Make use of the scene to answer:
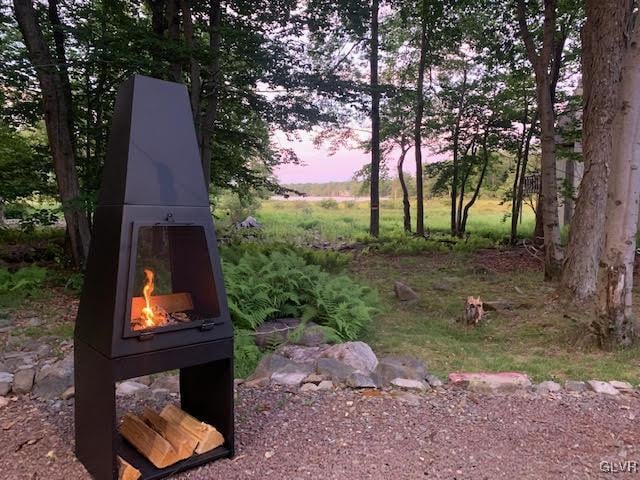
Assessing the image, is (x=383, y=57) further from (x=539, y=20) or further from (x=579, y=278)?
(x=579, y=278)

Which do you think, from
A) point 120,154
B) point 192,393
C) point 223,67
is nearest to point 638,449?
point 192,393

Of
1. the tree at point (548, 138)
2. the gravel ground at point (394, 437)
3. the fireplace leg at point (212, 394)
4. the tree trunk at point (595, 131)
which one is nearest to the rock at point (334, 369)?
the gravel ground at point (394, 437)

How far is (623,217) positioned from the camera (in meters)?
3.42

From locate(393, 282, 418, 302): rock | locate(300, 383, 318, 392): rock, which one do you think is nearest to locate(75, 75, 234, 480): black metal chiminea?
locate(300, 383, 318, 392): rock

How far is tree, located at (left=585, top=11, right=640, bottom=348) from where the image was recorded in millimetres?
3402

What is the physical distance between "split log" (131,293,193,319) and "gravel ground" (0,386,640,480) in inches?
28.6

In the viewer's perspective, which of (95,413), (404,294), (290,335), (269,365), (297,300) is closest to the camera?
(95,413)

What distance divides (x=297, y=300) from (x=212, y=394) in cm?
209

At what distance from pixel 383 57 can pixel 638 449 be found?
11887 millimetres

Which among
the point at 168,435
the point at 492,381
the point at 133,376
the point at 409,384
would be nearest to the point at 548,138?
the point at 492,381

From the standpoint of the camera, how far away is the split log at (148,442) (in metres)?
1.91

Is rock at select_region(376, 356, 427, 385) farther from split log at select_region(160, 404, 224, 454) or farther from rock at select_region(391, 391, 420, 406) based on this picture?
split log at select_region(160, 404, 224, 454)

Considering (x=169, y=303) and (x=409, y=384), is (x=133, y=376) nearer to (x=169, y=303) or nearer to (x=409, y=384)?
(x=169, y=303)

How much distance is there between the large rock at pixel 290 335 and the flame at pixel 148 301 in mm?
1804
